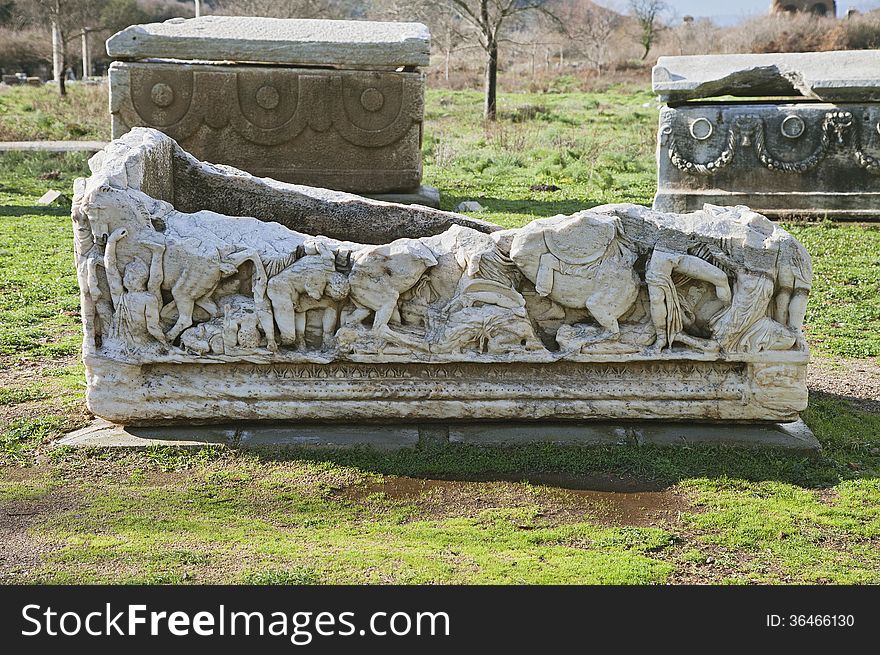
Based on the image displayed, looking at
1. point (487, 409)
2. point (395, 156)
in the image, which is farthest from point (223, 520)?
point (395, 156)

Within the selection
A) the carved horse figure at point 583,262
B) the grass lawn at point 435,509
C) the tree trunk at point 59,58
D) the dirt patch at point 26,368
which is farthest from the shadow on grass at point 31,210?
the tree trunk at point 59,58

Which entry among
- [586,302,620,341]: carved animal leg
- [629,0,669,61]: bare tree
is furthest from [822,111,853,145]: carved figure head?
[629,0,669,61]: bare tree

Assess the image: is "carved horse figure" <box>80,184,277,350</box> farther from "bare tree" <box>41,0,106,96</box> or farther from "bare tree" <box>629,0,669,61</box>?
"bare tree" <box>629,0,669,61</box>

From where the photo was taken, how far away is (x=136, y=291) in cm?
470

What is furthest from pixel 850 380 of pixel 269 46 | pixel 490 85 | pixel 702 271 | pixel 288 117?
pixel 490 85

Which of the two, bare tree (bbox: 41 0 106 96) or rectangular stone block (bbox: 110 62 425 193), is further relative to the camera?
bare tree (bbox: 41 0 106 96)

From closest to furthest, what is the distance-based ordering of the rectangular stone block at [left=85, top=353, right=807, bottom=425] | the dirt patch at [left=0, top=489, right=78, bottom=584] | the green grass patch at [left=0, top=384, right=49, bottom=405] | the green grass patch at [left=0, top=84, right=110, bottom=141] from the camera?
the dirt patch at [left=0, top=489, right=78, bottom=584] → the rectangular stone block at [left=85, top=353, right=807, bottom=425] → the green grass patch at [left=0, top=384, right=49, bottom=405] → the green grass patch at [left=0, top=84, right=110, bottom=141]

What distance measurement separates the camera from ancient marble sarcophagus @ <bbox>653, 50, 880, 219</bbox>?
10094 mm

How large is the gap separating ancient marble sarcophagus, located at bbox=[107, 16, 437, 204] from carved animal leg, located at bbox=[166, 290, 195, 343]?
6055 mm

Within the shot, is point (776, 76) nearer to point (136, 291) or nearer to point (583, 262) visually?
point (583, 262)

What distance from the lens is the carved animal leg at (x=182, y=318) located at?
4730 mm

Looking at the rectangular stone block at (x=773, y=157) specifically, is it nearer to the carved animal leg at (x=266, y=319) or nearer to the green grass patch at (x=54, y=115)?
the carved animal leg at (x=266, y=319)

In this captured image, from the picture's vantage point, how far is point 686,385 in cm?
490

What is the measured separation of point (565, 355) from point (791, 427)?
3.88 feet
